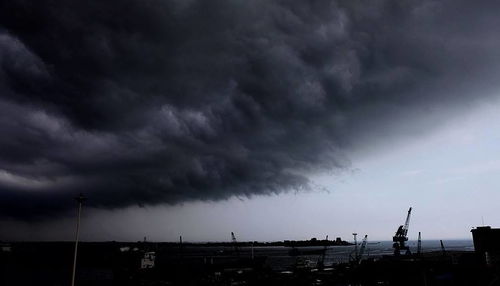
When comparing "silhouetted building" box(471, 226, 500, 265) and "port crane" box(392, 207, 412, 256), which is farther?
"port crane" box(392, 207, 412, 256)

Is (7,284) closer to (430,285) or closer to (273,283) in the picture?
(273,283)

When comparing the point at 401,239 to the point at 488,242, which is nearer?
the point at 488,242

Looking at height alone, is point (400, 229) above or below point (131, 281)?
above

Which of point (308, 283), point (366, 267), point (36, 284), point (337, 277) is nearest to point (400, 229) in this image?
point (366, 267)

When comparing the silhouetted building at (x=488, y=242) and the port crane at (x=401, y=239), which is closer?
the silhouetted building at (x=488, y=242)

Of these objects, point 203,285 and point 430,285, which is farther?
point 203,285

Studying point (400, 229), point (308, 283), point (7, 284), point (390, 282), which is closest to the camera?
point (390, 282)

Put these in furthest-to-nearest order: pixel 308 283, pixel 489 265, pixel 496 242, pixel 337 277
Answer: pixel 337 277, pixel 308 283, pixel 496 242, pixel 489 265

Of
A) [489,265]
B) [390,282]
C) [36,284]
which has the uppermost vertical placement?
[489,265]
